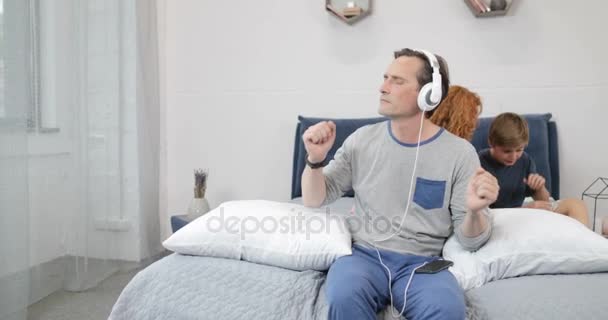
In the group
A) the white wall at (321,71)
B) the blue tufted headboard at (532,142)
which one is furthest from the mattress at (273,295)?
the white wall at (321,71)

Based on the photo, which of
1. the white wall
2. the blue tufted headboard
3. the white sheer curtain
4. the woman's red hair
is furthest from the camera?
the white wall

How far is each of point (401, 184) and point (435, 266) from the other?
0.86ft

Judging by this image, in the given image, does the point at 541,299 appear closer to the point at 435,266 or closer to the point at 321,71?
the point at 435,266

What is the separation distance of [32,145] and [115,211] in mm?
662

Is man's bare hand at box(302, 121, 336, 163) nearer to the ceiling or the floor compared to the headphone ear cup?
nearer to the floor

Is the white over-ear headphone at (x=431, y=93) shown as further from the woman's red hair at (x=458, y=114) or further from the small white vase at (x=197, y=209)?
the small white vase at (x=197, y=209)

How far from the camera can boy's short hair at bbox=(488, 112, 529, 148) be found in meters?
1.84

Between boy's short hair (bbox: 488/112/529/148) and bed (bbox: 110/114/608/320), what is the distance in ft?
2.22

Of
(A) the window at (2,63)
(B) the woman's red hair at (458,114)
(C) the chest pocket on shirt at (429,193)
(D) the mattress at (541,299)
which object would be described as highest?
(A) the window at (2,63)

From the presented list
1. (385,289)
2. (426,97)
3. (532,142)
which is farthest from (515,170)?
(385,289)

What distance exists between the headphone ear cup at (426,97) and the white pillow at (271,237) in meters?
0.45

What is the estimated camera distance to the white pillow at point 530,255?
1293 millimetres

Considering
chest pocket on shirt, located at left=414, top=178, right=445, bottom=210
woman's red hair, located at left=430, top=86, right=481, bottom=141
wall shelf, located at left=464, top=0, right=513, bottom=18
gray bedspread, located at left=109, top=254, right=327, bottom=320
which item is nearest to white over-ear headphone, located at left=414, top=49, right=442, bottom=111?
chest pocket on shirt, located at left=414, top=178, right=445, bottom=210

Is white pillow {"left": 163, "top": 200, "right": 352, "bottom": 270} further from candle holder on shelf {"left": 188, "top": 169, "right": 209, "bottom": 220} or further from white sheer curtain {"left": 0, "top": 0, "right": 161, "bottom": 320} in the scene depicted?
candle holder on shelf {"left": 188, "top": 169, "right": 209, "bottom": 220}
